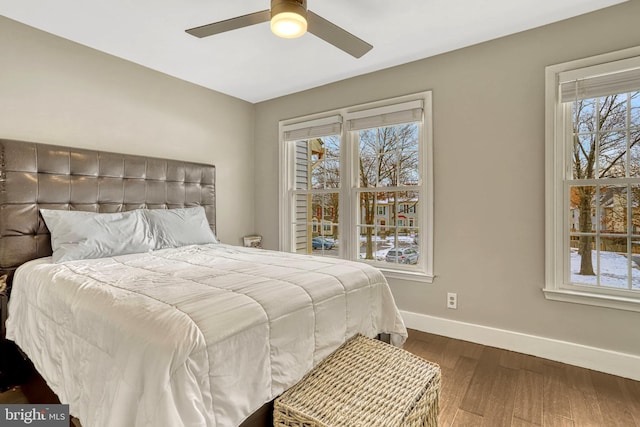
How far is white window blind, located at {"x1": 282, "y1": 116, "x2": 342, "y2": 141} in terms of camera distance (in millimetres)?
3561

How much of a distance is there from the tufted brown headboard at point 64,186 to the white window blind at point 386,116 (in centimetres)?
185

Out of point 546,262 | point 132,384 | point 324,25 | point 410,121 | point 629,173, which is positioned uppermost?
point 324,25

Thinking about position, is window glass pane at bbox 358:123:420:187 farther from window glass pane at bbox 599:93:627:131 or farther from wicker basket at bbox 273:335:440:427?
wicker basket at bbox 273:335:440:427

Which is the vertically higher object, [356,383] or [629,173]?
[629,173]

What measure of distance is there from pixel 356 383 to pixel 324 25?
6.16 ft

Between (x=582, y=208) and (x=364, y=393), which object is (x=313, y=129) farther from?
(x=364, y=393)

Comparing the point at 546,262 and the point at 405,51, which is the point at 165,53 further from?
the point at 546,262

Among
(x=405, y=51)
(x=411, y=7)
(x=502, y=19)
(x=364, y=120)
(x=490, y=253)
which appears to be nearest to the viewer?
(x=411, y=7)

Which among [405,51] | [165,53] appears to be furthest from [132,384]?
[405,51]

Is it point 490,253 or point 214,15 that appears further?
point 490,253

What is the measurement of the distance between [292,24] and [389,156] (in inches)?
74.3

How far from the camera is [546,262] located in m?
2.47

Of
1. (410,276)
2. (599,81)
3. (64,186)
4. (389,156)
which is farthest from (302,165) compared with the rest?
(599,81)

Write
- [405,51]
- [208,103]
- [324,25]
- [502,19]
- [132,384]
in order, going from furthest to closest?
[208,103] < [405,51] < [502,19] < [324,25] < [132,384]
